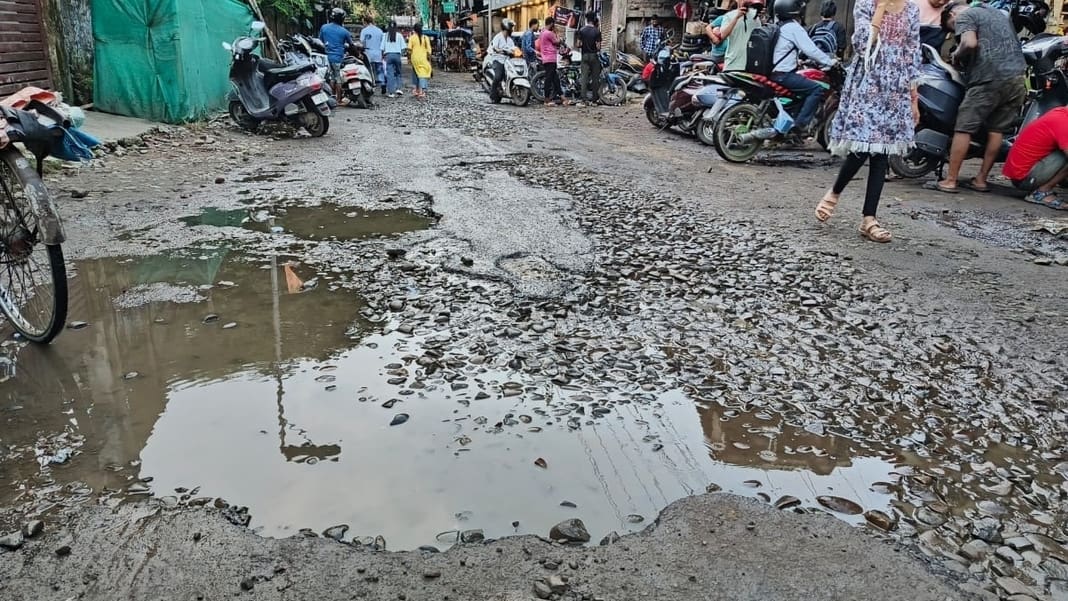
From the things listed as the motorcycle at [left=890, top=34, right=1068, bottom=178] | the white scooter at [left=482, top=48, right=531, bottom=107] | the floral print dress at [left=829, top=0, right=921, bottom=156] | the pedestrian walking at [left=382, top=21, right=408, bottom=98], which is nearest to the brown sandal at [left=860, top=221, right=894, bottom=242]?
the floral print dress at [left=829, top=0, right=921, bottom=156]

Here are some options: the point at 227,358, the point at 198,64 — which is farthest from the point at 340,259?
the point at 198,64

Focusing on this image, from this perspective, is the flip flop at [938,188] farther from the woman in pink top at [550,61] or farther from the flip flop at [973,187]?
the woman in pink top at [550,61]

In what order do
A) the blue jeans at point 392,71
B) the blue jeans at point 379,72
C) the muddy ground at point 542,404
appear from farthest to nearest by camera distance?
1. the blue jeans at point 392,71
2. the blue jeans at point 379,72
3. the muddy ground at point 542,404

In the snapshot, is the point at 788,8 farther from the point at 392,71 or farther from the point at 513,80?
the point at 392,71

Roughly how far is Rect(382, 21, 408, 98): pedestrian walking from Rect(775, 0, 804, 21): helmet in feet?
34.8

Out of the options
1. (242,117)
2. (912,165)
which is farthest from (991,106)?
(242,117)

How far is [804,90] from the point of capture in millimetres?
7496

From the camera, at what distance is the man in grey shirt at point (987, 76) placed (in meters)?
5.77

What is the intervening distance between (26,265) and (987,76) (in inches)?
258

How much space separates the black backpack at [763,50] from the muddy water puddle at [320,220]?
410cm

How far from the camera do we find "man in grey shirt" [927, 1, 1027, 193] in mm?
5773

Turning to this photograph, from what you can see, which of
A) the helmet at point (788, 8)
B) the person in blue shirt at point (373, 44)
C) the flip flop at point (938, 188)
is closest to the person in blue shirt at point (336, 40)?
the person in blue shirt at point (373, 44)

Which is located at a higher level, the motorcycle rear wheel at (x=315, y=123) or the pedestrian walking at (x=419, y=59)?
the pedestrian walking at (x=419, y=59)

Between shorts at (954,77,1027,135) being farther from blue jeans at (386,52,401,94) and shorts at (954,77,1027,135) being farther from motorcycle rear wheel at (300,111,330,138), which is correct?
blue jeans at (386,52,401,94)
